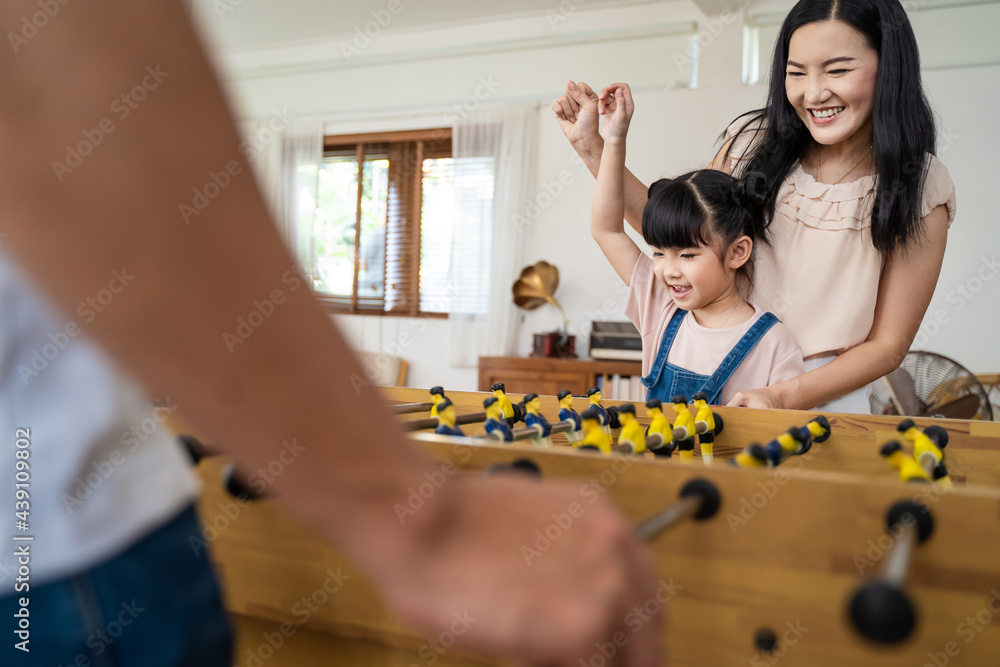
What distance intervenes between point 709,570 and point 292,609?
18.3 inches

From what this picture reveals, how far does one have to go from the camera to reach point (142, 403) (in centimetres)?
49

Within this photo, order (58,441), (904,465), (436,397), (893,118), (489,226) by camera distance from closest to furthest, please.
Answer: (58,441)
(904,465)
(436,397)
(893,118)
(489,226)

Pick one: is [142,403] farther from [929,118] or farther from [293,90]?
[293,90]

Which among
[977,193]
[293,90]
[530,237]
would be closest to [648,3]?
[530,237]

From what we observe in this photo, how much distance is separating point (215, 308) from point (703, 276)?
5.40ft

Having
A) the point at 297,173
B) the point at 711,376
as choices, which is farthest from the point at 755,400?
the point at 297,173

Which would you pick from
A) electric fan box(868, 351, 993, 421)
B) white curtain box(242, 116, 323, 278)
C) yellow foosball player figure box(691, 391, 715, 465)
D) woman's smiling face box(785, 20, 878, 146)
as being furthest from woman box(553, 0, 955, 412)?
white curtain box(242, 116, 323, 278)

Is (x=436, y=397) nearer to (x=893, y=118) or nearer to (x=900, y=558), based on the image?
(x=900, y=558)

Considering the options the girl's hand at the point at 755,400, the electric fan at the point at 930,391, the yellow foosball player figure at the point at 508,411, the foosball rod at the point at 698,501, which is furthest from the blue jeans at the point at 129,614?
the electric fan at the point at 930,391

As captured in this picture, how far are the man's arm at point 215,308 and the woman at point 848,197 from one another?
133 centimetres

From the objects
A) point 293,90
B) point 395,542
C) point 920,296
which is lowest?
point 395,542

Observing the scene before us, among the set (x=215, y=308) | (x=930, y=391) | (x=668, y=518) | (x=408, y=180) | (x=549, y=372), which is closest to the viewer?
(x=215, y=308)

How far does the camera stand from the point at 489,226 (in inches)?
206

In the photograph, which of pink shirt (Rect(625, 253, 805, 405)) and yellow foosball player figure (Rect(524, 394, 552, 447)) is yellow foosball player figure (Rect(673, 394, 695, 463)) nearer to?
yellow foosball player figure (Rect(524, 394, 552, 447))
